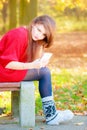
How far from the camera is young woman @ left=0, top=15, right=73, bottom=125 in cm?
479

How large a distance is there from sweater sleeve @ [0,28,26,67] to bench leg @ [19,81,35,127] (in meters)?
0.28

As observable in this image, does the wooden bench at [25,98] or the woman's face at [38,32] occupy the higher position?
the woman's face at [38,32]

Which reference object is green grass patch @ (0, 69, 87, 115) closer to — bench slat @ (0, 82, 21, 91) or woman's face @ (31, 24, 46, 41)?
bench slat @ (0, 82, 21, 91)

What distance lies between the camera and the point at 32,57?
495cm

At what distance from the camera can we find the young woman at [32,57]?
4785 mm

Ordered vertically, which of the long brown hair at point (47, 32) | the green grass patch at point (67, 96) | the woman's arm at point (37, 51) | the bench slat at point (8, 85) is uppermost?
the long brown hair at point (47, 32)

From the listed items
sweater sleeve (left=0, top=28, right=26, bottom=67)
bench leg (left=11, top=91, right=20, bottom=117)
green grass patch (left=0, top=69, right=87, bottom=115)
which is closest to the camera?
sweater sleeve (left=0, top=28, right=26, bottom=67)

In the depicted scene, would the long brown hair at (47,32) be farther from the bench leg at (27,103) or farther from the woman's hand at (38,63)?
the bench leg at (27,103)

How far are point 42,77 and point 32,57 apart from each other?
233 mm

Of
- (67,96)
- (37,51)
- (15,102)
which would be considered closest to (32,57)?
(37,51)

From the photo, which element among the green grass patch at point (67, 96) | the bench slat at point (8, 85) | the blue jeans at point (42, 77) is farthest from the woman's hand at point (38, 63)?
the green grass patch at point (67, 96)

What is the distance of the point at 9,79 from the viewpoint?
4902 millimetres

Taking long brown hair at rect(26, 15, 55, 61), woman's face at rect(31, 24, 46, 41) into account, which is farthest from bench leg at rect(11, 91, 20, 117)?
woman's face at rect(31, 24, 46, 41)

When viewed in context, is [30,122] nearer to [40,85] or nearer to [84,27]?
[40,85]
